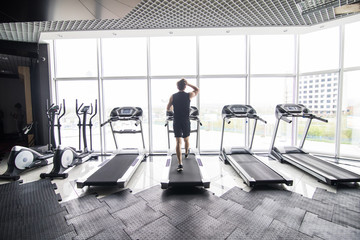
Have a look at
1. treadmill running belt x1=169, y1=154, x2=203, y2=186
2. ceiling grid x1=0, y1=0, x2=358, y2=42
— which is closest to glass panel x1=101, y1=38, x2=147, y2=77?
ceiling grid x1=0, y1=0, x2=358, y2=42

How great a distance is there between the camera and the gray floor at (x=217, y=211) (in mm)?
1788

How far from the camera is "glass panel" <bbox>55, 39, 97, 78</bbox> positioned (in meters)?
4.99

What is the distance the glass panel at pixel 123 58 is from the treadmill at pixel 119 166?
137 centimetres

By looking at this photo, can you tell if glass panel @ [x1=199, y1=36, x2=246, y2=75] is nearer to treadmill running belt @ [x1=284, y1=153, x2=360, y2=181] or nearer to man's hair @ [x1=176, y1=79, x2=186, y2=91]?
man's hair @ [x1=176, y1=79, x2=186, y2=91]

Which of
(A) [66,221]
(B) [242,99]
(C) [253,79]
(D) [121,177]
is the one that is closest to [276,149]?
(B) [242,99]

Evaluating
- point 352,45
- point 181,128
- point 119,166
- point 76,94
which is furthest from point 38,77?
point 352,45

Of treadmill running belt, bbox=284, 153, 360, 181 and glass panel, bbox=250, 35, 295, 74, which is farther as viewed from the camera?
glass panel, bbox=250, 35, 295, 74

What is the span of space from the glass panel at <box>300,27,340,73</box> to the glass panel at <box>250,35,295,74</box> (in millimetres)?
279

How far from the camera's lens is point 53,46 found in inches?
202

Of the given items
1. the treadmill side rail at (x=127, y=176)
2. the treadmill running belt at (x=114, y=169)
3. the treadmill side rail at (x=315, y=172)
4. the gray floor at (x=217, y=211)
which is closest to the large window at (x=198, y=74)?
the treadmill running belt at (x=114, y=169)

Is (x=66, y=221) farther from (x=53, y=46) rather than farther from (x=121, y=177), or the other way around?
(x=53, y=46)

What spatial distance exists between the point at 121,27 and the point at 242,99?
13.3 ft

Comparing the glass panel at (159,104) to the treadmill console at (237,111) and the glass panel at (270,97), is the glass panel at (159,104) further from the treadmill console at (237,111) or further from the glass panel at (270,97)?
the glass panel at (270,97)

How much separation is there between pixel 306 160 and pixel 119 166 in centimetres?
445
